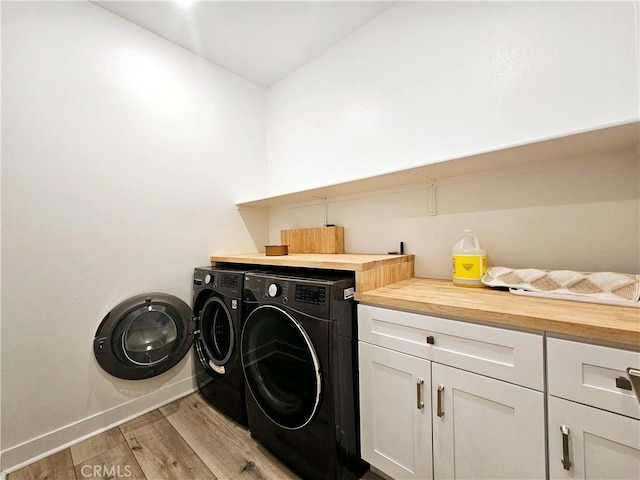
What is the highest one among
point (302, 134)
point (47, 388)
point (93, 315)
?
point (302, 134)

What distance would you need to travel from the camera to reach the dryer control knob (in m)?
1.34

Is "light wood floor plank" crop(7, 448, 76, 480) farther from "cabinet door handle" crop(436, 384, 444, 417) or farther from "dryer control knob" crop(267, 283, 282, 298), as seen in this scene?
"cabinet door handle" crop(436, 384, 444, 417)

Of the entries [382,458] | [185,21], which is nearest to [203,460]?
[382,458]

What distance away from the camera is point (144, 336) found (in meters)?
1.77

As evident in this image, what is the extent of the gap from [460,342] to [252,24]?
234cm

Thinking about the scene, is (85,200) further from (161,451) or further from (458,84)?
(458,84)

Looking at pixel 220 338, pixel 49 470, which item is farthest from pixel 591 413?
pixel 49 470

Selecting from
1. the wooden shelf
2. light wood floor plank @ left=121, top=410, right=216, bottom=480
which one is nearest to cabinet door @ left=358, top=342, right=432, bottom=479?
light wood floor plank @ left=121, top=410, right=216, bottom=480

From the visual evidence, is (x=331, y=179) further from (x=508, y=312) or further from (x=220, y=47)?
(x=508, y=312)

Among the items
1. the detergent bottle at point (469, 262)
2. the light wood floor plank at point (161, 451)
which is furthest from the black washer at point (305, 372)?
the detergent bottle at point (469, 262)

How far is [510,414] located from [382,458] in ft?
2.05

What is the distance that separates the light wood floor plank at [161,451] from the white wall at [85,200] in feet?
0.56

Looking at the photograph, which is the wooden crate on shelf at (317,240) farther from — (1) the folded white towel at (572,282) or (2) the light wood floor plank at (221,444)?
(2) the light wood floor plank at (221,444)

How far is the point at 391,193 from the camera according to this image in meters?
1.81
